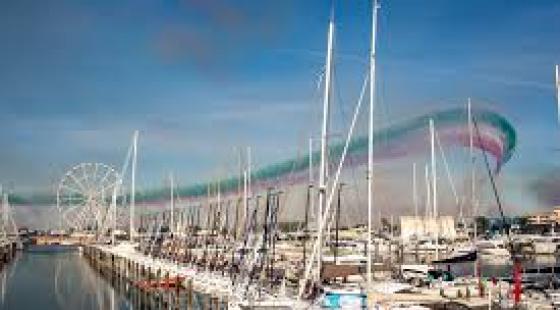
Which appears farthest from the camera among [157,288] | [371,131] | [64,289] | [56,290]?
[64,289]

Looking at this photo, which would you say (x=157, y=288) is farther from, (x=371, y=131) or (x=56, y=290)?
(x=371, y=131)

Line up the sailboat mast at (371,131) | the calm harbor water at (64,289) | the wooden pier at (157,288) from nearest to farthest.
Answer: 1. the sailboat mast at (371,131)
2. the wooden pier at (157,288)
3. the calm harbor water at (64,289)

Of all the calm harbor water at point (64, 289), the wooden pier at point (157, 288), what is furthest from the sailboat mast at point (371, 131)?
the calm harbor water at point (64, 289)

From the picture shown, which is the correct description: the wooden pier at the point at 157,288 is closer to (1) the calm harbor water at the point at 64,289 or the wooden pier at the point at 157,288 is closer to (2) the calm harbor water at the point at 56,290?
(1) the calm harbor water at the point at 64,289

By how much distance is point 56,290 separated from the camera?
311ft

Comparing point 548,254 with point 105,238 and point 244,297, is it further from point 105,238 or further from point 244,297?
point 244,297

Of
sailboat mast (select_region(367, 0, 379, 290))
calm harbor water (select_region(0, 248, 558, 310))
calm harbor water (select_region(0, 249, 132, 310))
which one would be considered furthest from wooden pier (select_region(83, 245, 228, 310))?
sailboat mast (select_region(367, 0, 379, 290))

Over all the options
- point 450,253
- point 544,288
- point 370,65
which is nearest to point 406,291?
point 544,288

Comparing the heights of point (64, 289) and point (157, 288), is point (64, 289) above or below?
below

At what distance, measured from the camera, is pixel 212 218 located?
4240 inches

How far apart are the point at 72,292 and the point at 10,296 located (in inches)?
309

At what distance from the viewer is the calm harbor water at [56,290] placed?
254 ft

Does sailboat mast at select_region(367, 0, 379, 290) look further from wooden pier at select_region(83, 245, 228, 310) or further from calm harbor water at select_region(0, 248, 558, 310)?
calm harbor water at select_region(0, 248, 558, 310)

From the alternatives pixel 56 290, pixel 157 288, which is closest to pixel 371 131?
pixel 157 288
